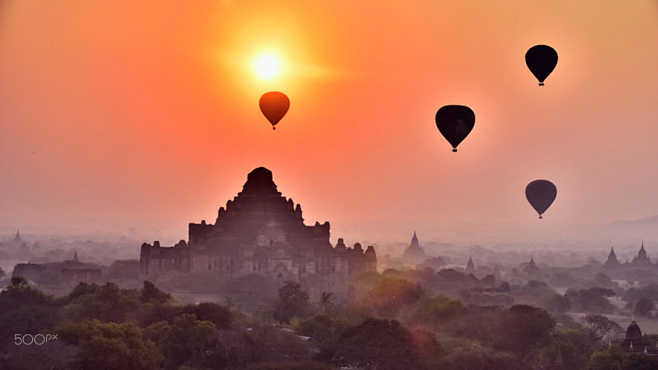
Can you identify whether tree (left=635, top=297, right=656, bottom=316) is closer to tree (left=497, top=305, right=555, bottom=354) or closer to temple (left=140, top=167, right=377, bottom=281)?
temple (left=140, top=167, right=377, bottom=281)

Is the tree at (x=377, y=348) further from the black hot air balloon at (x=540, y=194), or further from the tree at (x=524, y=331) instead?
the black hot air balloon at (x=540, y=194)

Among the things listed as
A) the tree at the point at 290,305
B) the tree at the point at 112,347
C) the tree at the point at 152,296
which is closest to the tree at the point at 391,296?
the tree at the point at 290,305

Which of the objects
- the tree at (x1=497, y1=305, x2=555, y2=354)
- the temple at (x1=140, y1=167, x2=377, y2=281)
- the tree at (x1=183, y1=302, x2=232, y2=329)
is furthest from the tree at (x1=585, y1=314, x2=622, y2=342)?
the tree at (x1=183, y1=302, x2=232, y2=329)

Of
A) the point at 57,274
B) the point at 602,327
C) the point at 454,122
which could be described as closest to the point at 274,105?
the point at 454,122

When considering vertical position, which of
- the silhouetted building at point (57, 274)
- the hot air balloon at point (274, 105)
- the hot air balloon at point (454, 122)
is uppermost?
the hot air balloon at point (274, 105)

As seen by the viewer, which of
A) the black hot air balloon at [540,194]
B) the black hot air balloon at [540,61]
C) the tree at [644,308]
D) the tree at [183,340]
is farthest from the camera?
the tree at [644,308]

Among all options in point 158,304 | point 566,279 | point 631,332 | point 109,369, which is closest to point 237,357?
point 109,369
